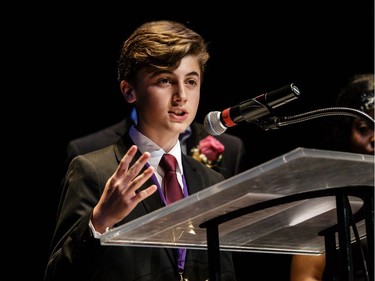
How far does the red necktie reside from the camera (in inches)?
101

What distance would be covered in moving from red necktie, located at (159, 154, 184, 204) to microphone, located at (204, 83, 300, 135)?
419 mm

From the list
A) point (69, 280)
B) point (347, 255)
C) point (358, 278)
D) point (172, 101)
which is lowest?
point (358, 278)

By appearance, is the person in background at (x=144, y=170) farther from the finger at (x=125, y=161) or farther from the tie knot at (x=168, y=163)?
the finger at (x=125, y=161)

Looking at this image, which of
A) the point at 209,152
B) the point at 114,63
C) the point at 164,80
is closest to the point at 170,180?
the point at 164,80

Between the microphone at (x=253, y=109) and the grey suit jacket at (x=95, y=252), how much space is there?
45cm

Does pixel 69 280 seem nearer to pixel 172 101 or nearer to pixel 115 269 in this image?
pixel 115 269

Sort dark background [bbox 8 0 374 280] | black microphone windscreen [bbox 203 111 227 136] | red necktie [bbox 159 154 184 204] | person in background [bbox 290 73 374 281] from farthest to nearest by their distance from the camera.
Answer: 1. dark background [bbox 8 0 374 280]
2. person in background [bbox 290 73 374 281]
3. red necktie [bbox 159 154 184 204]
4. black microphone windscreen [bbox 203 111 227 136]

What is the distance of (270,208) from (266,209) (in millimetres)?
11

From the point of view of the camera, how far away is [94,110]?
15.4 ft

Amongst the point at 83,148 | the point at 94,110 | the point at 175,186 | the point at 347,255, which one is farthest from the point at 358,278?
the point at 94,110

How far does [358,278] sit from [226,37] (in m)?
2.06

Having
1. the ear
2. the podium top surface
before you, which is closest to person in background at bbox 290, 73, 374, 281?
the podium top surface

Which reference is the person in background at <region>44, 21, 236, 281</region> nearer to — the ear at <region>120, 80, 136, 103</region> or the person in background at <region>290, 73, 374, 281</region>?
the ear at <region>120, 80, 136, 103</region>

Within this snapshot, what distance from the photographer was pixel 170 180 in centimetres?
260
